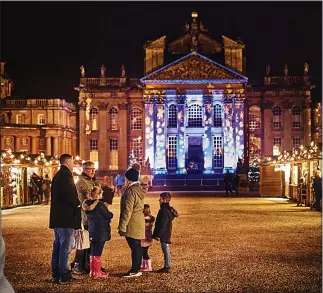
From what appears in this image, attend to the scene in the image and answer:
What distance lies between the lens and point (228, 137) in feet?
214

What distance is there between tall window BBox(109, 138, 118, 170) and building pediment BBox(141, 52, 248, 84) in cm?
767

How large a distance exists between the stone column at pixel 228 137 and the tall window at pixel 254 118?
5.32 meters

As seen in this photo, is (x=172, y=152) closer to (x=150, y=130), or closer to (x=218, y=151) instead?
(x=150, y=130)

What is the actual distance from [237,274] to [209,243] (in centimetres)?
422

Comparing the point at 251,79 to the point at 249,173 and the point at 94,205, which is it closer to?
the point at 249,173

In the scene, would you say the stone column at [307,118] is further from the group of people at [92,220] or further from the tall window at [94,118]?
the group of people at [92,220]

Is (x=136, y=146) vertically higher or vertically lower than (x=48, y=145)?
lower

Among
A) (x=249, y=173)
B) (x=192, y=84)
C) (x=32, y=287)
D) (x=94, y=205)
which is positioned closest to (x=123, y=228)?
(x=94, y=205)

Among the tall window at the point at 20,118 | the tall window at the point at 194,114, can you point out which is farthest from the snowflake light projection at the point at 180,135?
the tall window at the point at 20,118

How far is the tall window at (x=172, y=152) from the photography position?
65.6 meters

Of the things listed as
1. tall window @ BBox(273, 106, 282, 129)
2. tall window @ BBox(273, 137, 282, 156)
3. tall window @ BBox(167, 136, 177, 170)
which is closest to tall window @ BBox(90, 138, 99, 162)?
tall window @ BBox(167, 136, 177, 170)

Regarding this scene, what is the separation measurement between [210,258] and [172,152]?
54213 millimetres

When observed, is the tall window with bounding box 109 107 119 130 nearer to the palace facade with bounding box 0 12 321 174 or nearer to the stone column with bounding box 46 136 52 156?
the palace facade with bounding box 0 12 321 174

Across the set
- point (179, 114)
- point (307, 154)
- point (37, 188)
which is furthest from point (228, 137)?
point (307, 154)
